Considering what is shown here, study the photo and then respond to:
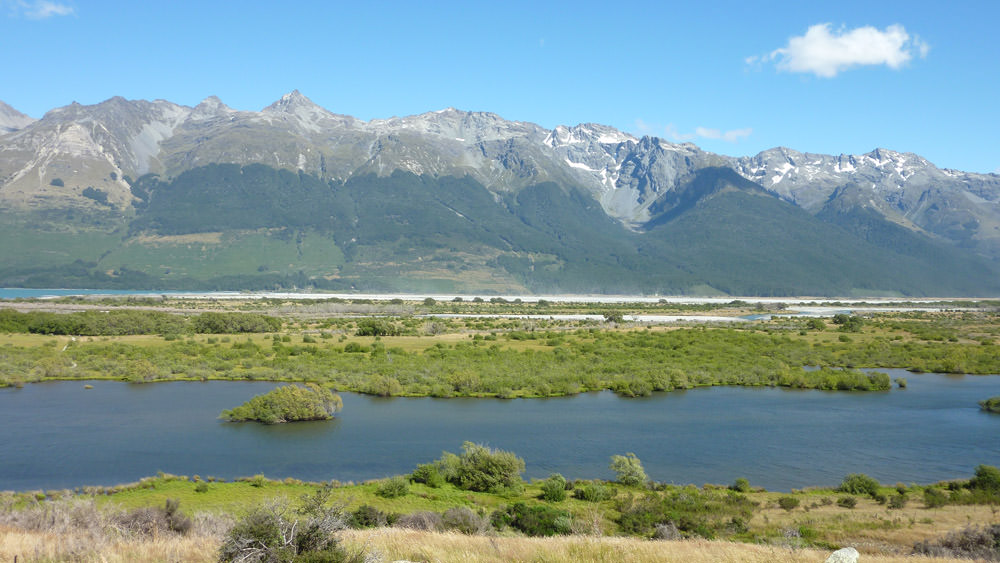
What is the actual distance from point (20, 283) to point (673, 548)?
23142cm

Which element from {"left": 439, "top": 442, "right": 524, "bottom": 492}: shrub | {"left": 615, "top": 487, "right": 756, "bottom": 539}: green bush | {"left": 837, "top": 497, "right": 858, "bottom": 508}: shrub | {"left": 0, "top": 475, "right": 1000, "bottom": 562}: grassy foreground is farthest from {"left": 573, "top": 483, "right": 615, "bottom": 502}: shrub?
{"left": 837, "top": 497, "right": 858, "bottom": 508}: shrub

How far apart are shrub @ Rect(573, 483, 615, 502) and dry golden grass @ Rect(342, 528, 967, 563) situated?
892 cm

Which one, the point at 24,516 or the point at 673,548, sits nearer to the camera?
the point at 673,548

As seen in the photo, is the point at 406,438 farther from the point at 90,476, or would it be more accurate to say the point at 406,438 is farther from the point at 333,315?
the point at 333,315

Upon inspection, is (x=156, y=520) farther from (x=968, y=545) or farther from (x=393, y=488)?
(x=968, y=545)

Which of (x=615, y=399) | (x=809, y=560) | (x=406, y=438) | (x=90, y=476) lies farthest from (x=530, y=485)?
(x=615, y=399)

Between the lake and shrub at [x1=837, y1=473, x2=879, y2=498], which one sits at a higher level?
shrub at [x1=837, y1=473, x2=879, y2=498]

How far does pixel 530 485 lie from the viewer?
25000mm

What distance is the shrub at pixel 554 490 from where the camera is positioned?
22.6m

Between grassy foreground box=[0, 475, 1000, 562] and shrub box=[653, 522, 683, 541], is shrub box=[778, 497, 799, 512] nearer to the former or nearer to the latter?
grassy foreground box=[0, 475, 1000, 562]

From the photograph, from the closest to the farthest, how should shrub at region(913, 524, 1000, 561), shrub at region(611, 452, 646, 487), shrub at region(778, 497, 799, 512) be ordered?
shrub at region(913, 524, 1000, 561)
shrub at region(778, 497, 799, 512)
shrub at region(611, 452, 646, 487)

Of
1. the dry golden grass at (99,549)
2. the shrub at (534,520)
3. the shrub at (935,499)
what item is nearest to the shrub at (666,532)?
the shrub at (534,520)

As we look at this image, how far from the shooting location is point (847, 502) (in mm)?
22500

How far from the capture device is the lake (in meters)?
27.6
